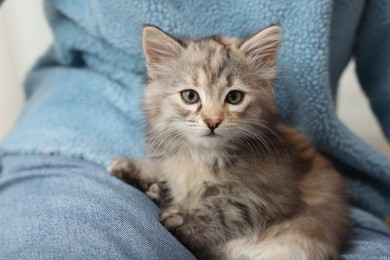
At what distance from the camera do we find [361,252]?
1.14 m

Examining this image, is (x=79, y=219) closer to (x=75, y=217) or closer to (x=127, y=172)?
(x=75, y=217)

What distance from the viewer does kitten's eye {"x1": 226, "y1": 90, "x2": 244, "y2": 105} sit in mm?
1086

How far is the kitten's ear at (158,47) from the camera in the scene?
1101 mm

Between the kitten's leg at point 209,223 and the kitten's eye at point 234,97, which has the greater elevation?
the kitten's eye at point 234,97

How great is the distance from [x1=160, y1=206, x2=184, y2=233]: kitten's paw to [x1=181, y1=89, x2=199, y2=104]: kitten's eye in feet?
0.72

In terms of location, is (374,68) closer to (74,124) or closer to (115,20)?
(115,20)

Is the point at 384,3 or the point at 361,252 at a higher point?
the point at 384,3

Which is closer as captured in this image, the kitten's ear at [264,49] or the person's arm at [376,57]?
the kitten's ear at [264,49]

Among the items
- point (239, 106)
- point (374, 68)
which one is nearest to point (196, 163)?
point (239, 106)

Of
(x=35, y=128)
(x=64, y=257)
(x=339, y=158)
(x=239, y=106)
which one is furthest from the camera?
(x=339, y=158)

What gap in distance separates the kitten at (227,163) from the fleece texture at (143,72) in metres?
0.17

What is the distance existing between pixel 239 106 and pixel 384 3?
2.02ft

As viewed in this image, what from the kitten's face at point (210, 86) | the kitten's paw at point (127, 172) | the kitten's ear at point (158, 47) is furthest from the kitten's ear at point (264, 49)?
the kitten's paw at point (127, 172)

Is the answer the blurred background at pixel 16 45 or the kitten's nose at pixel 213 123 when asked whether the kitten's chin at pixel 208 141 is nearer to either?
the kitten's nose at pixel 213 123
